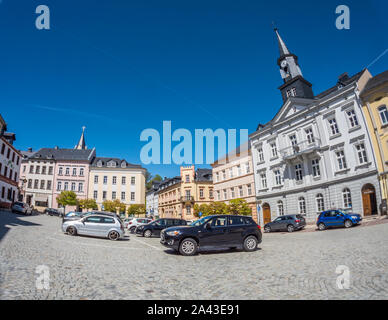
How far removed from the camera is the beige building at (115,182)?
57.6 m

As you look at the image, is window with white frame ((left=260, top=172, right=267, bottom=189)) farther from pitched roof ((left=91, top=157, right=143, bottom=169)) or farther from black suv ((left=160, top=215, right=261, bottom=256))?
pitched roof ((left=91, top=157, right=143, bottom=169))

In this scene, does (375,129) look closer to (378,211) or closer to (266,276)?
(378,211)

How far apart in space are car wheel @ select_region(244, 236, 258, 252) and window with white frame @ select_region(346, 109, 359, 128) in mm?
20741

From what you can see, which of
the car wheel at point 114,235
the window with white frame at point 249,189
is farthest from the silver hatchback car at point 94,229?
the window with white frame at point 249,189

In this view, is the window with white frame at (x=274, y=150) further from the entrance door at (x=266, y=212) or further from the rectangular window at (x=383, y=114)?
the rectangular window at (x=383, y=114)

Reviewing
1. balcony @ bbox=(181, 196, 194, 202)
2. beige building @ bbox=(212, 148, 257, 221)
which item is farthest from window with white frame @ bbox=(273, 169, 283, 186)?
balcony @ bbox=(181, 196, 194, 202)

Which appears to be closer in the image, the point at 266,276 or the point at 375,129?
the point at 266,276

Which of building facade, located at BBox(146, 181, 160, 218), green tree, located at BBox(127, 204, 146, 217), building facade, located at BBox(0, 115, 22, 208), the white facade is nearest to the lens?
the white facade

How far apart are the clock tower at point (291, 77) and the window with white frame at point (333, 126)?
7.16 meters

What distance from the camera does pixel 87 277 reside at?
6352 millimetres

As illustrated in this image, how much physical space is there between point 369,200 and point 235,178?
20.4 m

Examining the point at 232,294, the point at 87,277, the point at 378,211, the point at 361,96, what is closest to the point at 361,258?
the point at 232,294

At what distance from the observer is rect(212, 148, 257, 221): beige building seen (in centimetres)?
3844

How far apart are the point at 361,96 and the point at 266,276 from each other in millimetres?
25792
